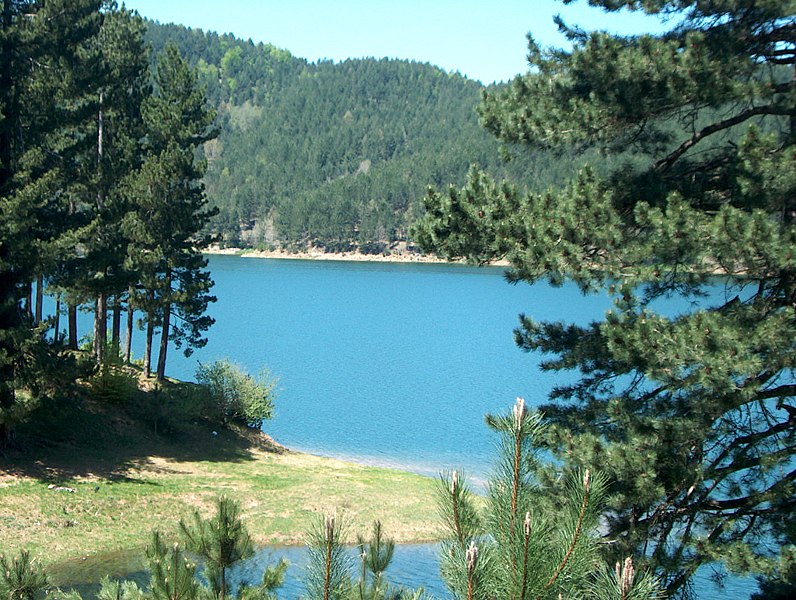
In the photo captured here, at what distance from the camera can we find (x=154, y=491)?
1730cm

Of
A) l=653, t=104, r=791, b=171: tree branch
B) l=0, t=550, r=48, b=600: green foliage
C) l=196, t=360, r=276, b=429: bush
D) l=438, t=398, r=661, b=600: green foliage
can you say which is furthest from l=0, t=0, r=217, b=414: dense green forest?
l=438, t=398, r=661, b=600: green foliage

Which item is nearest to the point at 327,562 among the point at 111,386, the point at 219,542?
the point at 219,542

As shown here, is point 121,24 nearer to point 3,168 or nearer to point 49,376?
point 3,168

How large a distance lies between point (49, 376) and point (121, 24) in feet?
45.8

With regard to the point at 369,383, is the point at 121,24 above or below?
above

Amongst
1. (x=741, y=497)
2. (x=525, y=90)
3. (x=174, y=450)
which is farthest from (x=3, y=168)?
(x=741, y=497)

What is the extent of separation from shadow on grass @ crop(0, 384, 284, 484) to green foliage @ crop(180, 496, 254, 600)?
13387mm

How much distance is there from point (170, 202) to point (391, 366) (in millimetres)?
17329

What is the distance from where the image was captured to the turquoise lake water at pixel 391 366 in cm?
2569

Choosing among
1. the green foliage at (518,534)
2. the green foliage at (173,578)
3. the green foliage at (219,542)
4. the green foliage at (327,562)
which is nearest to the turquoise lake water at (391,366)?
the green foliage at (518,534)

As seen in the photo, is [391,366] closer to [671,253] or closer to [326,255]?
[671,253]

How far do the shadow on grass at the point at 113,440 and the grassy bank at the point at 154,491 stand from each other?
0.14ft

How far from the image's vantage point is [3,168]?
16719 mm

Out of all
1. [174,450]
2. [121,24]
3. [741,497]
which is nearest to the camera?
[741,497]
